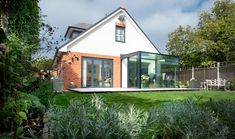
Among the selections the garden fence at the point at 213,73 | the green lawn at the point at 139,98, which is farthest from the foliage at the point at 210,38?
the green lawn at the point at 139,98

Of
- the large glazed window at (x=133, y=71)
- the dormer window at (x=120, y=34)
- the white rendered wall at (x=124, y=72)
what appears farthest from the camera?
the dormer window at (x=120, y=34)

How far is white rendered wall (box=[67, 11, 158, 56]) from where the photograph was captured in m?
16.5

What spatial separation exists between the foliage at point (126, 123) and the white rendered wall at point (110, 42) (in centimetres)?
1433

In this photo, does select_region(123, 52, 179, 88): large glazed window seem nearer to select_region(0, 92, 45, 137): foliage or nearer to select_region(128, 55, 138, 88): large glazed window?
select_region(128, 55, 138, 88): large glazed window

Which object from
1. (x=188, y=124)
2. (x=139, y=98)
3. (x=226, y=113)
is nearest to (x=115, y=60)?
(x=139, y=98)

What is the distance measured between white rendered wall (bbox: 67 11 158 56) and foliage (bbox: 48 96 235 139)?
47.0 ft

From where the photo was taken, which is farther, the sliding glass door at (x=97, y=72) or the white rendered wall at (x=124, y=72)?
the white rendered wall at (x=124, y=72)

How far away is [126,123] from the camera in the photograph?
1835mm

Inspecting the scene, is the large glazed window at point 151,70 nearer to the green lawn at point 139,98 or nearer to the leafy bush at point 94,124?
the green lawn at point 139,98

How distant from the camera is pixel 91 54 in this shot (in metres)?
16.7

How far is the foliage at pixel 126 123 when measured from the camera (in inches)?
67.8

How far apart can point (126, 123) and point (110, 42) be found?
15.9 meters

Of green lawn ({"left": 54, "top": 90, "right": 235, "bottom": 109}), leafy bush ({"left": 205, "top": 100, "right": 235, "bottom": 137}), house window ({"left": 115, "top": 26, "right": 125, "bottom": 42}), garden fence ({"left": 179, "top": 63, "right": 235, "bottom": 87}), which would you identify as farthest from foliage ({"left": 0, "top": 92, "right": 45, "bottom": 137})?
garden fence ({"left": 179, "top": 63, "right": 235, "bottom": 87})

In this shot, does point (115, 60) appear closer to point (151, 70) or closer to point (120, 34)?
point (120, 34)
